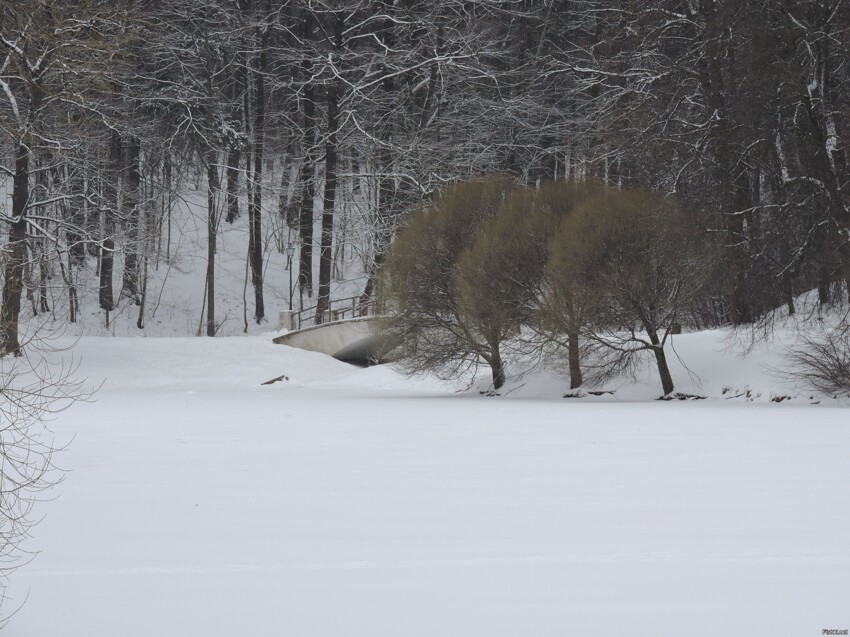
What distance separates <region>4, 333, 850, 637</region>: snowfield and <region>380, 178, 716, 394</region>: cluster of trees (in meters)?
7.31

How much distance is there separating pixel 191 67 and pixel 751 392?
26.5m

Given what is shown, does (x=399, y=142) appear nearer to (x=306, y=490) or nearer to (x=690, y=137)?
(x=690, y=137)

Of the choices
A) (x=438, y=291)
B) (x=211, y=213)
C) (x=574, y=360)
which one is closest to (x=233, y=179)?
(x=211, y=213)

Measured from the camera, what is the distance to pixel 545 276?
2816 centimetres

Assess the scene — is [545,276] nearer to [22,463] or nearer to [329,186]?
[329,186]

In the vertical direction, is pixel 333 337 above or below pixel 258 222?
below

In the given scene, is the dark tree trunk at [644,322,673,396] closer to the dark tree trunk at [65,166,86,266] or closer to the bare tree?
the bare tree

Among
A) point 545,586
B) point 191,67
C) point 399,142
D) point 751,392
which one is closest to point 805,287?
point 751,392

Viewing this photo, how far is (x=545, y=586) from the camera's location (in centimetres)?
774

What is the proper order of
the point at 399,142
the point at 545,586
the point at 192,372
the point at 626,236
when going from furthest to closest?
the point at 399,142 → the point at 192,372 → the point at 626,236 → the point at 545,586

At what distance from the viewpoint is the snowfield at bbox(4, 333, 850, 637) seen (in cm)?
712

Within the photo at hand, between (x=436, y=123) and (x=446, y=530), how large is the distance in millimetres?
31941

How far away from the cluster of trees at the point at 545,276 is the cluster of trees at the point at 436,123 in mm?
1213

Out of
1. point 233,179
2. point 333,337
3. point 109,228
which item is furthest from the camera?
point 233,179
